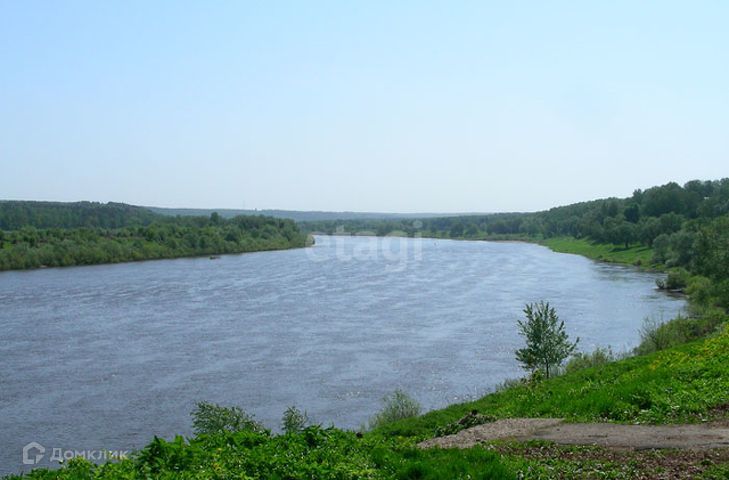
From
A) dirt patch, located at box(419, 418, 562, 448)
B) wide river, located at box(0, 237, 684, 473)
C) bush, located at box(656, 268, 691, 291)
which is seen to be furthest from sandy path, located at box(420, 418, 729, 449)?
bush, located at box(656, 268, 691, 291)

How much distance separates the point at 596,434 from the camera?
9609mm

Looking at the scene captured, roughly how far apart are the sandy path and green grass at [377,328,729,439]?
0.43 meters

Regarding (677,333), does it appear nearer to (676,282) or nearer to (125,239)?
(676,282)

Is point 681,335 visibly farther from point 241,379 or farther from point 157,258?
point 157,258

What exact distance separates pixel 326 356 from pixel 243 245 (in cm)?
8416

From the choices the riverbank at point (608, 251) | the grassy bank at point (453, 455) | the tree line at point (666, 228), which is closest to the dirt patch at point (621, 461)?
the grassy bank at point (453, 455)

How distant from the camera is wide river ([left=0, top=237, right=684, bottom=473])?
22484mm

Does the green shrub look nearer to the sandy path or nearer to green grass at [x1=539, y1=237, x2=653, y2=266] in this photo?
the sandy path

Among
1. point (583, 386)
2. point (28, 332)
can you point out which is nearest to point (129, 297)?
point (28, 332)

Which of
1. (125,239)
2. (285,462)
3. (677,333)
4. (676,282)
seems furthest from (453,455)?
(125,239)

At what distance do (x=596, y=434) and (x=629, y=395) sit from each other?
2.02 metres

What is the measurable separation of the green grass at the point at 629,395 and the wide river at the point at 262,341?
23.3 feet

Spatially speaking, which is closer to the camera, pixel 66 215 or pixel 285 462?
pixel 285 462

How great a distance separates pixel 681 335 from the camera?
75.5ft
